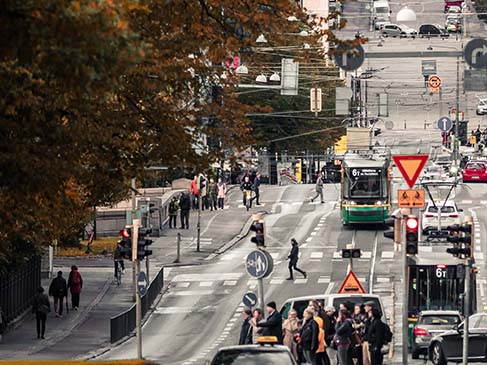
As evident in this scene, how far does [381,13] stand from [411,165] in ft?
399

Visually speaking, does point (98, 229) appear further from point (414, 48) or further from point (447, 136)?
point (414, 48)

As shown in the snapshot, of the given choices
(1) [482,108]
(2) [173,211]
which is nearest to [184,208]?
(2) [173,211]

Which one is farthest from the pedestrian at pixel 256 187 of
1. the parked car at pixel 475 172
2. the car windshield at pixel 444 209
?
the parked car at pixel 475 172

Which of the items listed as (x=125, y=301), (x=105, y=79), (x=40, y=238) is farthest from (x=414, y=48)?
(x=105, y=79)

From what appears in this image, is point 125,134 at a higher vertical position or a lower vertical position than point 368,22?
lower

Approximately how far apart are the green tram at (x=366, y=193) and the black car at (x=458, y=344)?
31522 mm

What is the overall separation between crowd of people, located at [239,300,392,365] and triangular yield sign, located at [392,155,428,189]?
272cm

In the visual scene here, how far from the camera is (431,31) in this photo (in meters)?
147

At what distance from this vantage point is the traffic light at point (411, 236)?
32.6 meters

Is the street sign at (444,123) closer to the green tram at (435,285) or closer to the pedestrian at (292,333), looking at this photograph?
the green tram at (435,285)

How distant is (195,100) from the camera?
29.2 m

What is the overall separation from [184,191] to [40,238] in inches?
1443

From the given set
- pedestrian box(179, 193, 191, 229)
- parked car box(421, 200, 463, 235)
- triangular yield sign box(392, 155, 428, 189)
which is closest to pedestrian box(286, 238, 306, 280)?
parked car box(421, 200, 463, 235)

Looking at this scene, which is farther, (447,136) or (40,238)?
(447,136)
